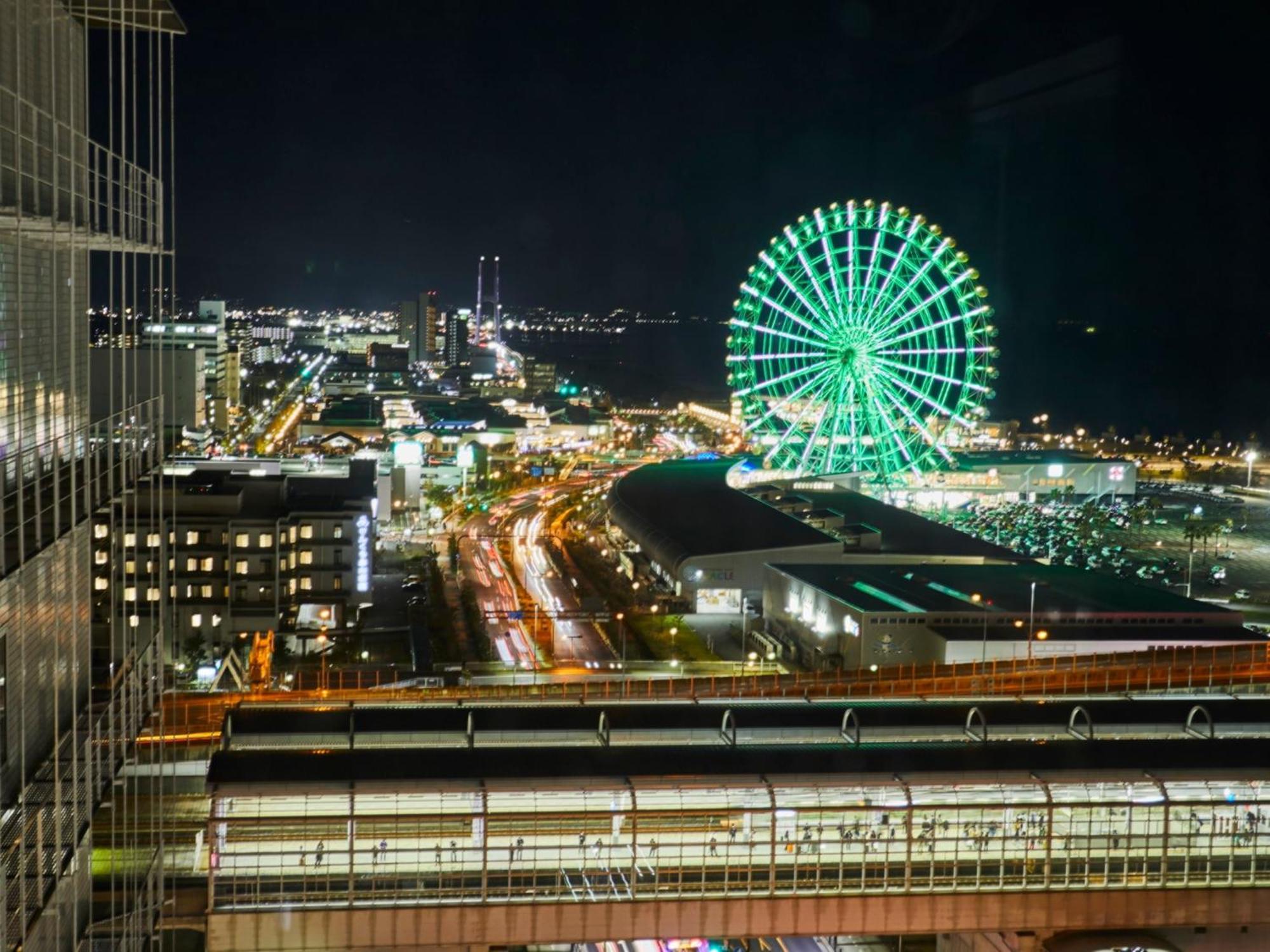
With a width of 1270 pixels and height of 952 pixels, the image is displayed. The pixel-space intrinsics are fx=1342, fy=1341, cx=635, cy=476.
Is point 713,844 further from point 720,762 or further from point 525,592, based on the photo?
point 525,592

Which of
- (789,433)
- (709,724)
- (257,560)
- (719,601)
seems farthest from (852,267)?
(709,724)

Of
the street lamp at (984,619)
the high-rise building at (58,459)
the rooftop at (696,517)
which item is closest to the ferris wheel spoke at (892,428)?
the rooftop at (696,517)

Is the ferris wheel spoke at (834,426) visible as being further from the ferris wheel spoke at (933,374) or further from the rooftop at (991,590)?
the rooftop at (991,590)

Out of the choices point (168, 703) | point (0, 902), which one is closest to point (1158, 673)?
point (168, 703)

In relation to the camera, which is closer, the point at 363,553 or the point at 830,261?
the point at 363,553

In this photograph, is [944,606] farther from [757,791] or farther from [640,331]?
[640,331]
